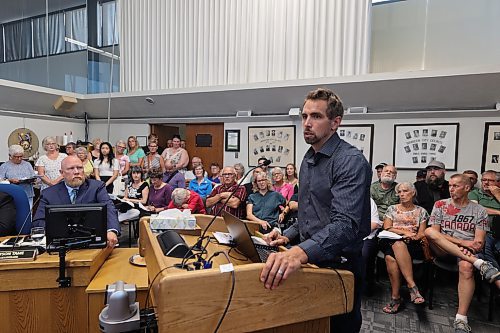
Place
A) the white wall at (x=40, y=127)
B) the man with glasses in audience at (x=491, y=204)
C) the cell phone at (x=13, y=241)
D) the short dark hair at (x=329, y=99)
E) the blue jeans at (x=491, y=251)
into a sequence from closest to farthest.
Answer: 1. the short dark hair at (x=329, y=99)
2. the cell phone at (x=13, y=241)
3. the blue jeans at (x=491, y=251)
4. the man with glasses in audience at (x=491, y=204)
5. the white wall at (x=40, y=127)

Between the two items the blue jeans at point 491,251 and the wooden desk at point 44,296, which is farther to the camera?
the blue jeans at point 491,251

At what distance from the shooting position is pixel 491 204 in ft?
11.2

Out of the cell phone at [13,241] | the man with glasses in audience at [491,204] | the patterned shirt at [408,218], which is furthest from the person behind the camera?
the patterned shirt at [408,218]

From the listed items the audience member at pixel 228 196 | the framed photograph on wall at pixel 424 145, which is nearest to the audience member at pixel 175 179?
the audience member at pixel 228 196

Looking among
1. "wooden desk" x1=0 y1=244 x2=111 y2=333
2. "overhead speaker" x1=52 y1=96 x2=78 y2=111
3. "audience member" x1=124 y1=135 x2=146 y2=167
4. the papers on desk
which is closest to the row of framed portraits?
the papers on desk

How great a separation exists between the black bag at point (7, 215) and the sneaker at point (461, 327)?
3298 millimetres

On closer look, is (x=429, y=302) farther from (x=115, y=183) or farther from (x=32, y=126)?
(x=32, y=126)

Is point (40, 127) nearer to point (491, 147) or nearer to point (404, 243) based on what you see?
point (404, 243)

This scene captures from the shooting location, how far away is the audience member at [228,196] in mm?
3668

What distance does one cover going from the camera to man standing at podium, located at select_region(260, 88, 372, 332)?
1061 mm

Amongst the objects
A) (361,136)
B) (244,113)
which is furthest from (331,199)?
(244,113)

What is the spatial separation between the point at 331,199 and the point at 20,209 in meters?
2.31

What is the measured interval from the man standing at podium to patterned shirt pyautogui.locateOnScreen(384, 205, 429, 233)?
2068 millimetres

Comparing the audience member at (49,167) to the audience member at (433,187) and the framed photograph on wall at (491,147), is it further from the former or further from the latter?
the framed photograph on wall at (491,147)
